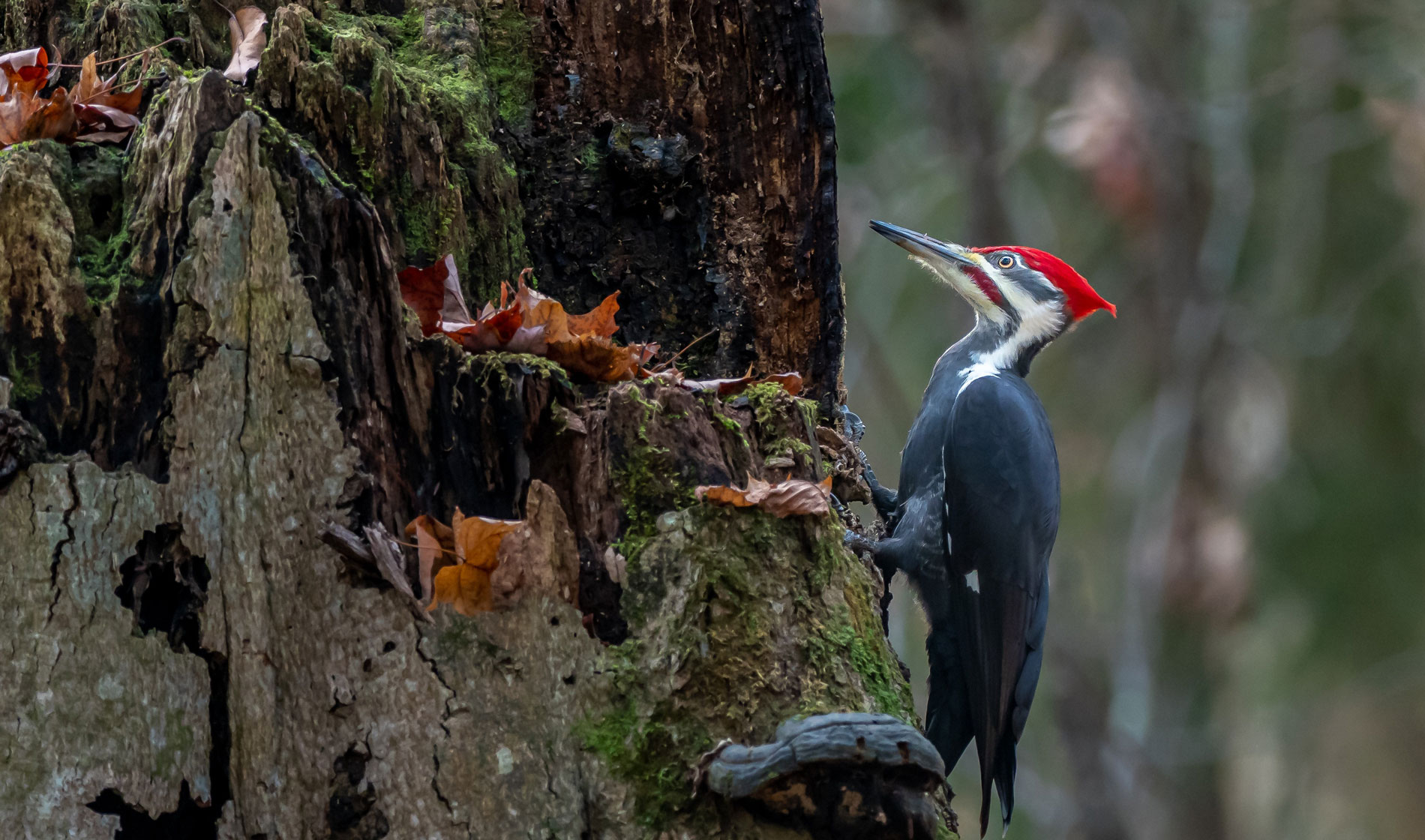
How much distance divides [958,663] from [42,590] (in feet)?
8.55

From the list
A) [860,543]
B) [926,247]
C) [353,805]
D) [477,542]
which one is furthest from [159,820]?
[926,247]

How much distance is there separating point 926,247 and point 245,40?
2302 mm

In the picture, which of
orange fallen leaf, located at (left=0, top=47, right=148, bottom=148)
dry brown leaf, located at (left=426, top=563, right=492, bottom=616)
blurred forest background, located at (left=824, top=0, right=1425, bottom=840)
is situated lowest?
blurred forest background, located at (left=824, top=0, right=1425, bottom=840)

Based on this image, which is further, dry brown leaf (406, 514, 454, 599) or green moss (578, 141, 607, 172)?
green moss (578, 141, 607, 172)

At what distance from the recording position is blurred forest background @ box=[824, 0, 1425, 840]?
6.68m

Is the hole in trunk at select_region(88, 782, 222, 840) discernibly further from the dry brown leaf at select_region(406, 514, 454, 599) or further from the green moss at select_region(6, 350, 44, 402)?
the green moss at select_region(6, 350, 44, 402)

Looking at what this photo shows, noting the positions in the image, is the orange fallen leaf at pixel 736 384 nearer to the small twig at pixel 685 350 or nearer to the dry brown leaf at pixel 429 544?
the small twig at pixel 685 350

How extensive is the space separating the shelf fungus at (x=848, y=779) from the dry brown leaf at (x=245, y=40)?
1.43 meters

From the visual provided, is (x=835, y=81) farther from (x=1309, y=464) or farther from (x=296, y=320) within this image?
(x=296, y=320)

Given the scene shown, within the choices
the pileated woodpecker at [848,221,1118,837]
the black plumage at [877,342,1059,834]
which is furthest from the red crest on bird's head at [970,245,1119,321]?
the black plumage at [877,342,1059,834]

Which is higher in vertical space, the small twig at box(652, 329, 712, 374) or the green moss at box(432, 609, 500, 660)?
the small twig at box(652, 329, 712, 374)

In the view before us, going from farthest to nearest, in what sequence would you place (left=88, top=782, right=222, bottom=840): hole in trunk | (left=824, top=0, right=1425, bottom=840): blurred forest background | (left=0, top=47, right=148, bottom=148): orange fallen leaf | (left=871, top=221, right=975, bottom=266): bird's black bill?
(left=824, top=0, right=1425, bottom=840): blurred forest background → (left=871, top=221, right=975, bottom=266): bird's black bill → (left=0, top=47, right=148, bottom=148): orange fallen leaf → (left=88, top=782, right=222, bottom=840): hole in trunk

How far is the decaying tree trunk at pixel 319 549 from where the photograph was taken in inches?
57.6

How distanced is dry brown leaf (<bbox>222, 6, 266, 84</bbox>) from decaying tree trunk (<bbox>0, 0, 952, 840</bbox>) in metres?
0.41
